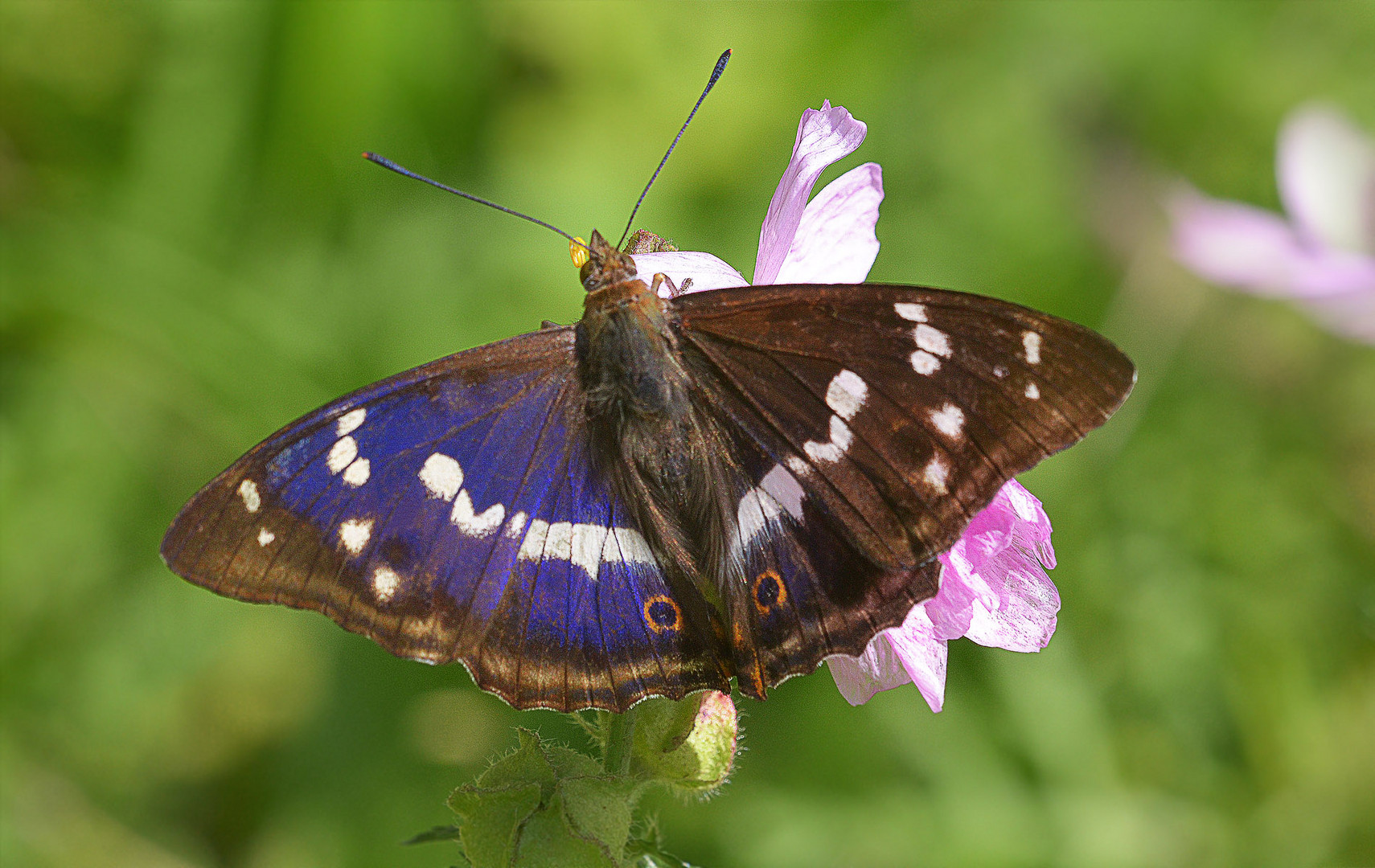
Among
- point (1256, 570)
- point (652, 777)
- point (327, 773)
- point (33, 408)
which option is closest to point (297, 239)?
point (33, 408)

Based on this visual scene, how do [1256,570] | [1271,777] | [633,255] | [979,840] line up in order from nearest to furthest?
[633,255] < [979,840] < [1271,777] < [1256,570]

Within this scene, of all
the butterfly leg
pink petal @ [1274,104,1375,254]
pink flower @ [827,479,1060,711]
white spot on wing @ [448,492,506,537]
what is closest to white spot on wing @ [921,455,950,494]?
pink flower @ [827,479,1060,711]

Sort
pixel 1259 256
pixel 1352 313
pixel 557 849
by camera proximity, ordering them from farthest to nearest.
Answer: pixel 1259 256, pixel 1352 313, pixel 557 849

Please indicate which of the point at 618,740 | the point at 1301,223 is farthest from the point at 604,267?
the point at 1301,223

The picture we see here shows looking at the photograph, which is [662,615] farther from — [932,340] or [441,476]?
[932,340]

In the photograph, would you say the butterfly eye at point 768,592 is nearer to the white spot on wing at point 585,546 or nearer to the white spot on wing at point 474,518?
the white spot on wing at point 585,546

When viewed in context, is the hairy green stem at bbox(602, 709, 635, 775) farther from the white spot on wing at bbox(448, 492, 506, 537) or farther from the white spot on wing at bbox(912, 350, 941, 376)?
the white spot on wing at bbox(912, 350, 941, 376)

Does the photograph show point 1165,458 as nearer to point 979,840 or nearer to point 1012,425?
point 979,840
